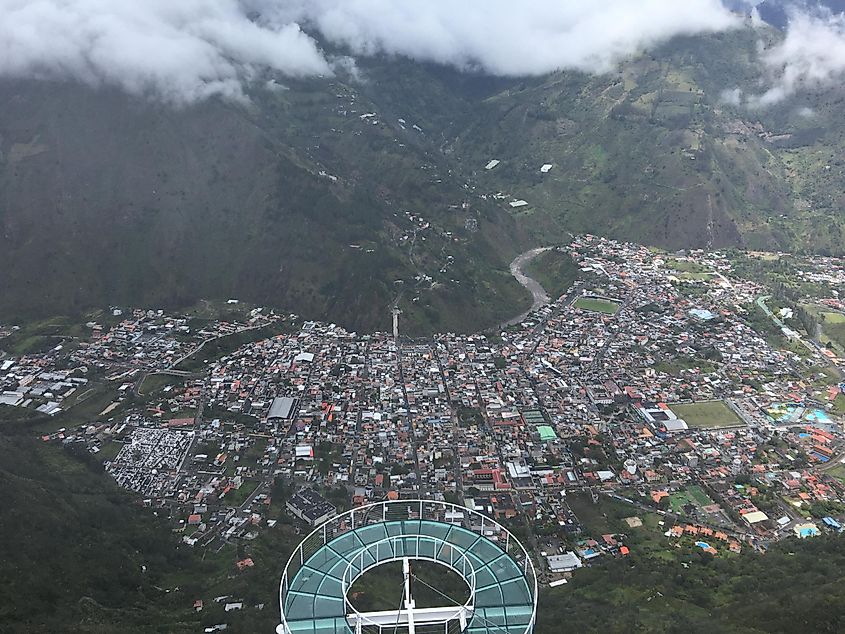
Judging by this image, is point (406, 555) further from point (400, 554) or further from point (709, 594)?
point (709, 594)

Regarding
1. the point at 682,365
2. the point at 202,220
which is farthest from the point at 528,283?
the point at 202,220

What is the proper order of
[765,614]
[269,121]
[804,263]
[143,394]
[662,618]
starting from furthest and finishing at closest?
[269,121] < [804,263] < [143,394] < [662,618] < [765,614]

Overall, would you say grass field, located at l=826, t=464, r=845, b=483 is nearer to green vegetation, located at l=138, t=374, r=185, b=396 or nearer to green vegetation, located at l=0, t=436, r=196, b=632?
green vegetation, located at l=0, t=436, r=196, b=632

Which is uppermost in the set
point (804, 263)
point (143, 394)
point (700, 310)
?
point (804, 263)

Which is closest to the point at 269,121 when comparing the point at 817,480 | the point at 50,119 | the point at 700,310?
the point at 50,119

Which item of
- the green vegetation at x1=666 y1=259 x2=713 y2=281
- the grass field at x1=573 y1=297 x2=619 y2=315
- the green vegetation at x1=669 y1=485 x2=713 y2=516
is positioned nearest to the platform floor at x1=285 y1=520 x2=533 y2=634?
the green vegetation at x1=669 y1=485 x2=713 y2=516

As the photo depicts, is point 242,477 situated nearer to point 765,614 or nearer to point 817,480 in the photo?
point 765,614

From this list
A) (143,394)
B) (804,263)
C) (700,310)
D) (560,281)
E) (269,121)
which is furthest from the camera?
(269,121)
